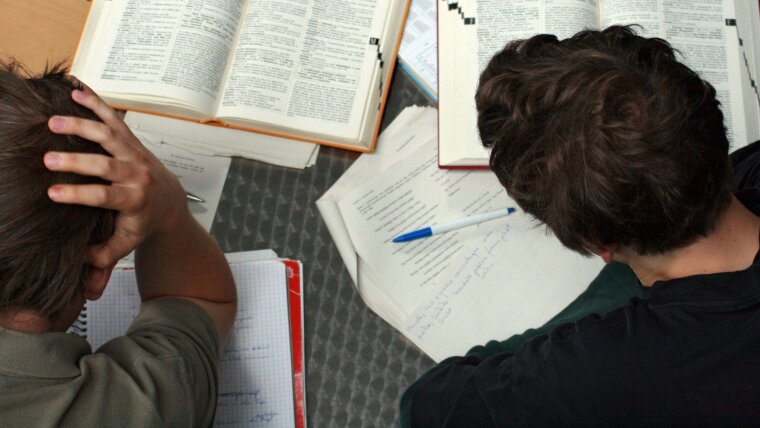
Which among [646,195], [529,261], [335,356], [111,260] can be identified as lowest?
[335,356]

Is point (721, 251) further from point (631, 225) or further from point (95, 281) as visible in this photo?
point (95, 281)

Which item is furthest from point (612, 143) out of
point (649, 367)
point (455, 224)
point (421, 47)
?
point (421, 47)

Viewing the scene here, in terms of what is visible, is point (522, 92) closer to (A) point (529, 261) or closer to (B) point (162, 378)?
(A) point (529, 261)

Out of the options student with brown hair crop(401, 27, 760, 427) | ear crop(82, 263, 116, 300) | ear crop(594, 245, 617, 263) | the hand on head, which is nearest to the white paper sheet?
the hand on head

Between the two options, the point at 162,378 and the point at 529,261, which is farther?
the point at 529,261

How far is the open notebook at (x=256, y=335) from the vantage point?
0.80 metres

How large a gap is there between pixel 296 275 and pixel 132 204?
0.26 metres

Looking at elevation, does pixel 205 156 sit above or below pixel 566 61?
below

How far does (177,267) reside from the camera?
76cm

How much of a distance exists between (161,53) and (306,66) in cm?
20

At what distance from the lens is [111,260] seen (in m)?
0.63

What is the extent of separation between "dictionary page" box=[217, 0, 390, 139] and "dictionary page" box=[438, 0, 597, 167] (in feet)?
0.32

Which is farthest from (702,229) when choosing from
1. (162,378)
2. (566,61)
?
(162,378)

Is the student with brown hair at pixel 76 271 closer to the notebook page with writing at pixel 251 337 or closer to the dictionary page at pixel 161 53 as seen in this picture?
the notebook page with writing at pixel 251 337
